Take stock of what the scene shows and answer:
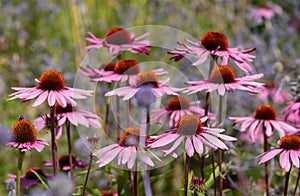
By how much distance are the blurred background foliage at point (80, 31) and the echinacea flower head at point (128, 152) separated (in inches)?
46.9

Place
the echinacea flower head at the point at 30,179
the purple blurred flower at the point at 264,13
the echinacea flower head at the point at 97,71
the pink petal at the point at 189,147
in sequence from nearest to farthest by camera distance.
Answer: the pink petal at the point at 189,147, the echinacea flower head at the point at 30,179, the echinacea flower head at the point at 97,71, the purple blurred flower at the point at 264,13

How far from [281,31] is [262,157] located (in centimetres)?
220

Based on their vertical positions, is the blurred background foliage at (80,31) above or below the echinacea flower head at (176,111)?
above

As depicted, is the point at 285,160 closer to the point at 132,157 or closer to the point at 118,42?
the point at 132,157

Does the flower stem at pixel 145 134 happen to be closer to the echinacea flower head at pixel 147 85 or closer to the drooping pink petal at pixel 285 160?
the echinacea flower head at pixel 147 85

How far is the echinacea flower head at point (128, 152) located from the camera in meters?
1.10

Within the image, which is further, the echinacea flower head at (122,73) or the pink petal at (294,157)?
the echinacea flower head at (122,73)

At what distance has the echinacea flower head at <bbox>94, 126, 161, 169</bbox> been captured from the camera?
3.60ft

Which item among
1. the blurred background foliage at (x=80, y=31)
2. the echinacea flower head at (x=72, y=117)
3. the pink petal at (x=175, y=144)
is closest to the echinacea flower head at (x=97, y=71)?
the echinacea flower head at (x=72, y=117)

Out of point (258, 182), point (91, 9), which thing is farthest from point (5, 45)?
point (258, 182)

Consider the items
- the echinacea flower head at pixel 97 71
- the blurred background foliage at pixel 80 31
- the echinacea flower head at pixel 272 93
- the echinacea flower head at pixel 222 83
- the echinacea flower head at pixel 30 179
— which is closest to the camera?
the echinacea flower head at pixel 222 83

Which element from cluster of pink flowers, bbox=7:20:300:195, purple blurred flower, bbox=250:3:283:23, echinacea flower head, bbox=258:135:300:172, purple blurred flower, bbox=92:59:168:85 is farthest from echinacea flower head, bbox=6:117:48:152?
purple blurred flower, bbox=250:3:283:23

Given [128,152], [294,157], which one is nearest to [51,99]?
[128,152]

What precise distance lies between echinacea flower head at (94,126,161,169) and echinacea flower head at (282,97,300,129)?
0.53 meters
